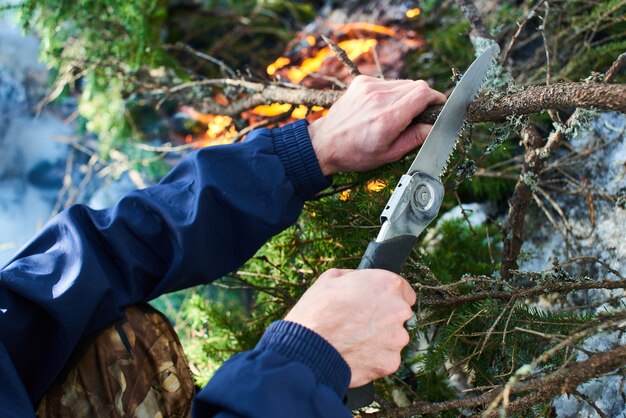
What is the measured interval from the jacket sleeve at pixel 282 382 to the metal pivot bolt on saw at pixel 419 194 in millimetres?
161

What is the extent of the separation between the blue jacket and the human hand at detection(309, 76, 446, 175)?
0.06 m

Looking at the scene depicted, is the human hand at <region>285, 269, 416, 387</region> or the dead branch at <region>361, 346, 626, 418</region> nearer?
the dead branch at <region>361, 346, 626, 418</region>

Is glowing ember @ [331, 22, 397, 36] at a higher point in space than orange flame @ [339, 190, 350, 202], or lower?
higher

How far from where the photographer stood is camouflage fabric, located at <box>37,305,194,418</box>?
1740 millimetres

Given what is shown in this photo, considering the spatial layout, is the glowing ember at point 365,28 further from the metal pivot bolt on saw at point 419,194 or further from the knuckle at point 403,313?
the knuckle at point 403,313

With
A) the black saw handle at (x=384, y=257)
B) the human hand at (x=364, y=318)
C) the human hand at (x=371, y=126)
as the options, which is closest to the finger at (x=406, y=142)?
the human hand at (x=371, y=126)

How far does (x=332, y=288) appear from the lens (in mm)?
1447

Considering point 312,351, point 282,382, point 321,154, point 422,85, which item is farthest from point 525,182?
point 282,382

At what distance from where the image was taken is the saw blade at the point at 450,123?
158 centimetres

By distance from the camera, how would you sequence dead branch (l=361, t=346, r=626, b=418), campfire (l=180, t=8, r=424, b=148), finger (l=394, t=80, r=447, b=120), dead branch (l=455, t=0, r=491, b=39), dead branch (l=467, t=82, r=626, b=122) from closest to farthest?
1. dead branch (l=361, t=346, r=626, b=418)
2. dead branch (l=467, t=82, r=626, b=122)
3. finger (l=394, t=80, r=447, b=120)
4. dead branch (l=455, t=0, r=491, b=39)
5. campfire (l=180, t=8, r=424, b=148)

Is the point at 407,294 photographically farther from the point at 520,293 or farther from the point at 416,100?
the point at 416,100

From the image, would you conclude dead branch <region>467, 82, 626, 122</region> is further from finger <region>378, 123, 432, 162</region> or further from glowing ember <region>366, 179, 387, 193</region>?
glowing ember <region>366, 179, 387, 193</region>

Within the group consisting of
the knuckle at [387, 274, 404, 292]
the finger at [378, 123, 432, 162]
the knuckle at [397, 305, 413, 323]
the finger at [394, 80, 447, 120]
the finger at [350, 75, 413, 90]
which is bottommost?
the knuckle at [397, 305, 413, 323]

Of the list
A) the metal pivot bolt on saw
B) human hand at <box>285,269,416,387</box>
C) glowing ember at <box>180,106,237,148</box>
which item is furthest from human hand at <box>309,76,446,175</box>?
glowing ember at <box>180,106,237,148</box>
